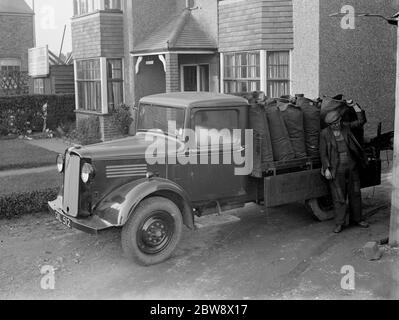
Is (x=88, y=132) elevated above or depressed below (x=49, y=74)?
below

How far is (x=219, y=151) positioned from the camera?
7344 millimetres

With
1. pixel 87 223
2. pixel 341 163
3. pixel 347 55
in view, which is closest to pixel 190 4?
pixel 347 55

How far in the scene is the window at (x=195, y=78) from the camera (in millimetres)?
16844

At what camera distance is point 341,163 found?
783 centimetres

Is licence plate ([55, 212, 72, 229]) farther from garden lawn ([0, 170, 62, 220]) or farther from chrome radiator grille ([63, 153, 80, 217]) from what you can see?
garden lawn ([0, 170, 62, 220])

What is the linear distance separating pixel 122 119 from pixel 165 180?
10.4 metres

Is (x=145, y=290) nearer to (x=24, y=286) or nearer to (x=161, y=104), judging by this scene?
(x=24, y=286)

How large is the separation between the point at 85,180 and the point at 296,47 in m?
7.79

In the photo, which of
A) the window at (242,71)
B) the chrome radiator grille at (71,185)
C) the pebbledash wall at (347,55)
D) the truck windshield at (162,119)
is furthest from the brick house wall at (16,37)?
the chrome radiator grille at (71,185)

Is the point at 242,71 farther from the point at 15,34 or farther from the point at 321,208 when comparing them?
the point at 15,34

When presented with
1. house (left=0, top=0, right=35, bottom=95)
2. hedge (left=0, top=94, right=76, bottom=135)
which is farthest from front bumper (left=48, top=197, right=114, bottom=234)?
house (left=0, top=0, right=35, bottom=95)

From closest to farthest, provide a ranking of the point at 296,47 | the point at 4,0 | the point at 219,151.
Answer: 1. the point at 219,151
2. the point at 296,47
3. the point at 4,0

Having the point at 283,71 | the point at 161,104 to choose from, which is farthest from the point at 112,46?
the point at 161,104

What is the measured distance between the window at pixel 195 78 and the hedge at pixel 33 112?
612 centimetres
